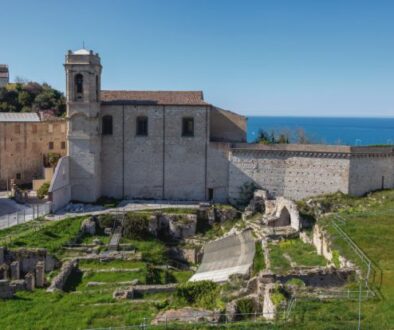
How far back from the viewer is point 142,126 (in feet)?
142

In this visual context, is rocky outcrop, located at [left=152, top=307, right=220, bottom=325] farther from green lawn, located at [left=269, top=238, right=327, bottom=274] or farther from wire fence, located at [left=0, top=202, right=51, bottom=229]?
wire fence, located at [left=0, top=202, right=51, bottom=229]

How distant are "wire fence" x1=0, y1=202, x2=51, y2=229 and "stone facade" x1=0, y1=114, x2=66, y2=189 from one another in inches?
287

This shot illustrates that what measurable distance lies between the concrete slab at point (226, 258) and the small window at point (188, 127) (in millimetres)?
10776

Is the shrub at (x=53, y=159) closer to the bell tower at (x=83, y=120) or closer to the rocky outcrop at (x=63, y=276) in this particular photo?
the bell tower at (x=83, y=120)

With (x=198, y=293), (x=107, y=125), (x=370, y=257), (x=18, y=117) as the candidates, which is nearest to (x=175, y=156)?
(x=107, y=125)

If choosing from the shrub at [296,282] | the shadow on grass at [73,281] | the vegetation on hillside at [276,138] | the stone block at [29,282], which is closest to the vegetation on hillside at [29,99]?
the vegetation on hillside at [276,138]

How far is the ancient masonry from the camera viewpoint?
4016 centimetres

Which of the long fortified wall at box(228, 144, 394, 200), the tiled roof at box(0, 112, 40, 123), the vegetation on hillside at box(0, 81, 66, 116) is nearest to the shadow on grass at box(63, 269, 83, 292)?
the long fortified wall at box(228, 144, 394, 200)

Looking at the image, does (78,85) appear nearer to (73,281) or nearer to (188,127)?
(188,127)

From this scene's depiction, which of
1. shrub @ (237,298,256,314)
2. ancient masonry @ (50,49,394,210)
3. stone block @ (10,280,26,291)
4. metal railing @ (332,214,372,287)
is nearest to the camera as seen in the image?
shrub @ (237,298,256,314)

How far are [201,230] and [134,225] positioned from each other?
533cm

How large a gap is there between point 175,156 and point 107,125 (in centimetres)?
641

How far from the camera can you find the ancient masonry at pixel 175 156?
40.2m

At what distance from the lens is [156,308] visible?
71.8ft
